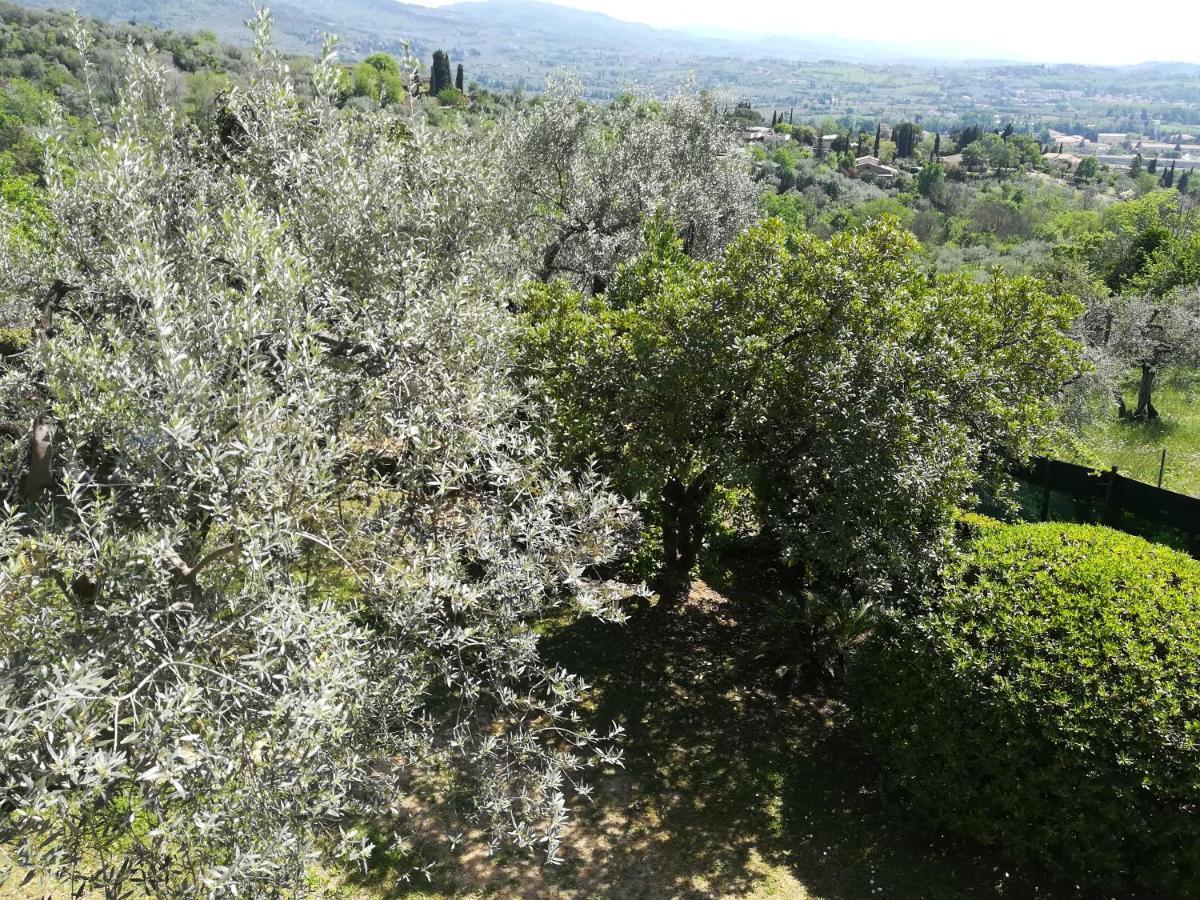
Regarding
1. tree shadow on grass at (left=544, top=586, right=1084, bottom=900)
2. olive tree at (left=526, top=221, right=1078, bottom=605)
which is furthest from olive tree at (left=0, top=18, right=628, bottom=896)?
tree shadow on grass at (left=544, top=586, right=1084, bottom=900)

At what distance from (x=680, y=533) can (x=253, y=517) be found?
26.2ft

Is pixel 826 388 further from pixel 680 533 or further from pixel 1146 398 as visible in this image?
pixel 1146 398

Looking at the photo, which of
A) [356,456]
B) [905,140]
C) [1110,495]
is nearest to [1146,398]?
[1110,495]

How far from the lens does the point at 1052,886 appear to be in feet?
25.5

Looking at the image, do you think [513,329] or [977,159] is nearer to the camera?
[513,329]

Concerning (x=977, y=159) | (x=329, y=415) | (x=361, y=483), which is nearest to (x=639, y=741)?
(x=361, y=483)

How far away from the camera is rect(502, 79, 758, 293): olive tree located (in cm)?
1917

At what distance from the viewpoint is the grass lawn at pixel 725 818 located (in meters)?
8.00

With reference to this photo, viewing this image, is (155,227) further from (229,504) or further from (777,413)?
(777,413)

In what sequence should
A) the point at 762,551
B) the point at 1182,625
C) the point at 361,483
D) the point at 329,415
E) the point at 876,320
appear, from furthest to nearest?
the point at 762,551 < the point at 876,320 < the point at 1182,625 < the point at 361,483 < the point at 329,415

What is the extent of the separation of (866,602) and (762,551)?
5.64 m

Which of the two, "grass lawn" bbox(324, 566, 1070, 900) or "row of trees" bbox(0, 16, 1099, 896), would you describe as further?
"grass lawn" bbox(324, 566, 1070, 900)

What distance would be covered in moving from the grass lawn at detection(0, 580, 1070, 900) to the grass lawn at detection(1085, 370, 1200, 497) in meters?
13.3

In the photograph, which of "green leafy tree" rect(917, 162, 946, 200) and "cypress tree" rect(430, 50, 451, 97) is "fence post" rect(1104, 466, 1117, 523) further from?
"cypress tree" rect(430, 50, 451, 97)
